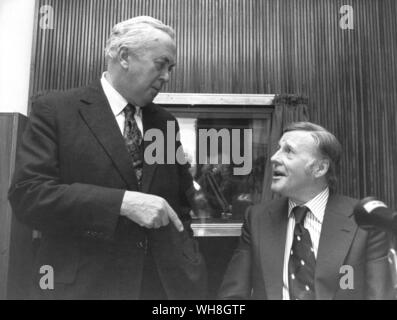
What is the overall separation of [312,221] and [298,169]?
7.7 inches

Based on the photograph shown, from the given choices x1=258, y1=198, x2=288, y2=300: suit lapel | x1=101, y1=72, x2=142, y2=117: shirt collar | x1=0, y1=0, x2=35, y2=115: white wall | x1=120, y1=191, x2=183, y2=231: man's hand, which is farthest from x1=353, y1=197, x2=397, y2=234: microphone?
x1=0, y1=0, x2=35, y2=115: white wall

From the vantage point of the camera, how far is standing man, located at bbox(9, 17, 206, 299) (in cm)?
103

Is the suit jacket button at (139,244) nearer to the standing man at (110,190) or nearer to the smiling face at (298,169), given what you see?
the standing man at (110,190)

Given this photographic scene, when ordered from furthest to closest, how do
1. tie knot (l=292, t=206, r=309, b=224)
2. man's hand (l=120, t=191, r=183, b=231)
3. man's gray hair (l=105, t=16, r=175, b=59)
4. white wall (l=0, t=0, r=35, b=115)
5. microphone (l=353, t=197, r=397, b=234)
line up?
1. white wall (l=0, t=0, r=35, b=115)
2. tie knot (l=292, t=206, r=309, b=224)
3. man's gray hair (l=105, t=16, r=175, b=59)
4. man's hand (l=120, t=191, r=183, b=231)
5. microphone (l=353, t=197, r=397, b=234)

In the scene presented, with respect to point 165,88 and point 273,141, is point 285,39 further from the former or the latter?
point 165,88

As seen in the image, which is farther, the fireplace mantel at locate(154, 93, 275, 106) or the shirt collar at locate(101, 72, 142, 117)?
the fireplace mantel at locate(154, 93, 275, 106)

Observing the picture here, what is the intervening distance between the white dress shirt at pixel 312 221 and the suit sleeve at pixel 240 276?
0.14m

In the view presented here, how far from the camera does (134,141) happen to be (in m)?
1.21

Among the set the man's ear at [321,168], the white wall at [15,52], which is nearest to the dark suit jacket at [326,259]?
the man's ear at [321,168]

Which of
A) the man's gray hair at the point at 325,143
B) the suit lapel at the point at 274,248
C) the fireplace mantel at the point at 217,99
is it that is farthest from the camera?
the fireplace mantel at the point at 217,99

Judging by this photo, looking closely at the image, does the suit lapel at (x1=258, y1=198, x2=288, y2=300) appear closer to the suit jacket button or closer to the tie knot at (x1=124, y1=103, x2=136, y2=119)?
the suit jacket button

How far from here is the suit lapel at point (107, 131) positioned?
113 cm

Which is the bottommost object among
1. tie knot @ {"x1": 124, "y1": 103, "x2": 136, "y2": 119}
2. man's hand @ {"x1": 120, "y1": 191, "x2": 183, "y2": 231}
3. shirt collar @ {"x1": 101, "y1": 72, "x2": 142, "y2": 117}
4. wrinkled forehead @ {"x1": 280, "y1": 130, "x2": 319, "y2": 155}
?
man's hand @ {"x1": 120, "y1": 191, "x2": 183, "y2": 231}
